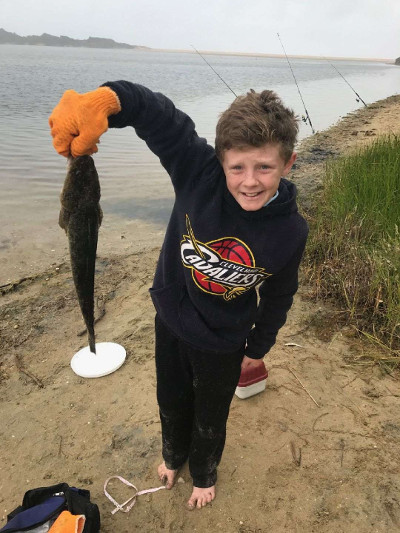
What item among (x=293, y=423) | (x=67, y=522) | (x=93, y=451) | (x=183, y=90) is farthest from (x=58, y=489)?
(x=183, y=90)

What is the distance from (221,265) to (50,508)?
65.9 inches

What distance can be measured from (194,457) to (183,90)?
26495 mm

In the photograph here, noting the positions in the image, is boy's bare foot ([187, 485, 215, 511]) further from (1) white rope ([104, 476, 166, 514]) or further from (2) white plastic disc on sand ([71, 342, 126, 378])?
(2) white plastic disc on sand ([71, 342, 126, 378])

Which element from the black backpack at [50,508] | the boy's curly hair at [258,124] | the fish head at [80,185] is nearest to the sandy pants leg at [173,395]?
the black backpack at [50,508]

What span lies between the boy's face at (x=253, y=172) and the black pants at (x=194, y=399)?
829 millimetres

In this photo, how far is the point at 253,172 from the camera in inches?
69.7

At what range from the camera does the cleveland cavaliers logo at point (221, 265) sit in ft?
6.34

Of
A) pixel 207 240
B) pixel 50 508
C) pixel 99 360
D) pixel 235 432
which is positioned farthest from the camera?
pixel 99 360

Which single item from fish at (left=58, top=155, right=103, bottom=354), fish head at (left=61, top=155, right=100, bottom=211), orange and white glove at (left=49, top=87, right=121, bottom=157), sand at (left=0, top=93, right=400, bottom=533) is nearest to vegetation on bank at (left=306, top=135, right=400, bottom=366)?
sand at (left=0, top=93, right=400, bottom=533)

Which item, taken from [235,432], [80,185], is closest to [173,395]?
[235,432]

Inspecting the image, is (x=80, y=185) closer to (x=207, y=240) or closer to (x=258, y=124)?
(x=207, y=240)

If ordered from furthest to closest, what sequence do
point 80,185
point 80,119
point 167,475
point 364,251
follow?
point 364,251, point 167,475, point 80,185, point 80,119

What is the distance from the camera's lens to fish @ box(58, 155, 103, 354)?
1763mm

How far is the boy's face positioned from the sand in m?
1.94
